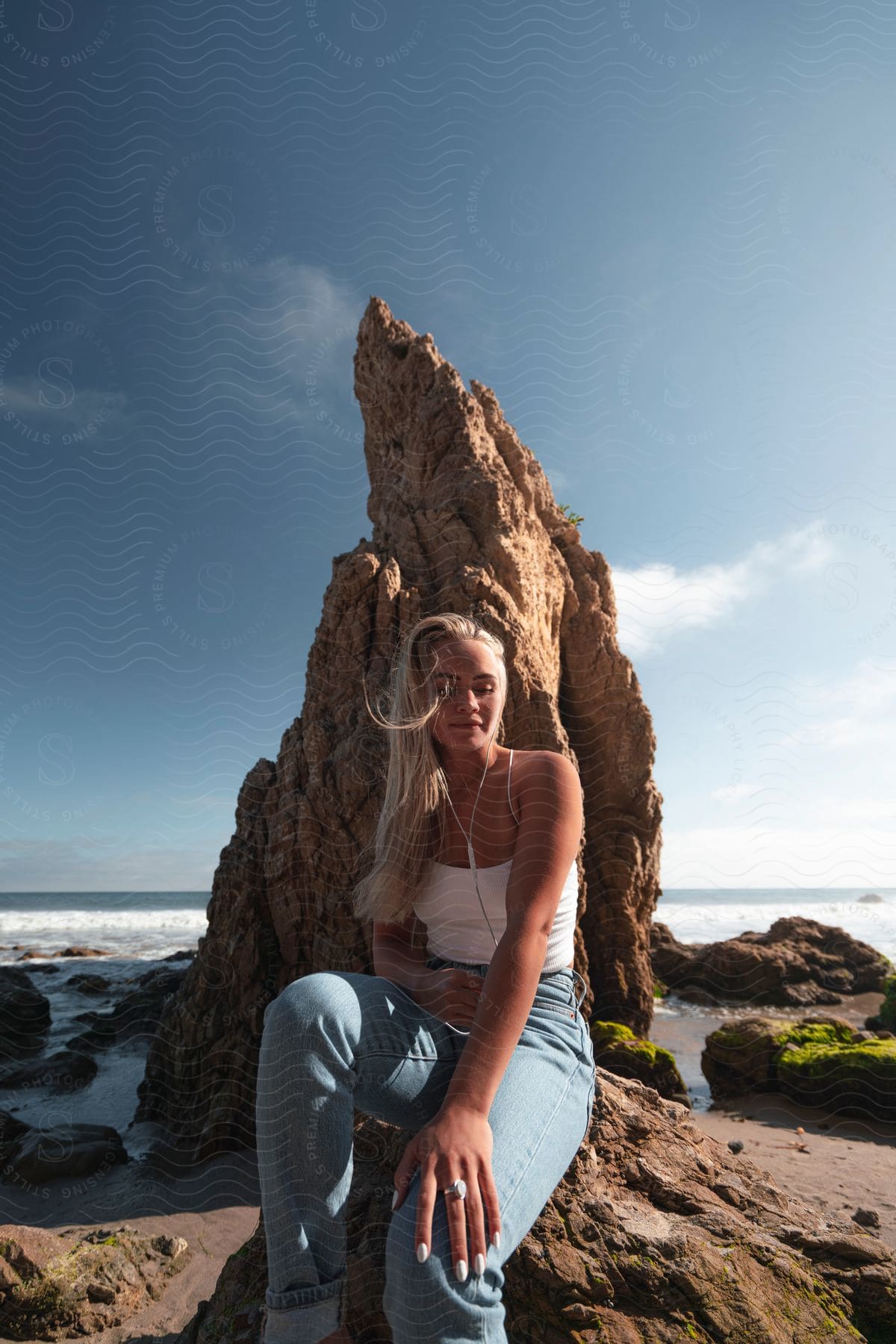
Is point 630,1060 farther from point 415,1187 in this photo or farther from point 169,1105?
point 415,1187

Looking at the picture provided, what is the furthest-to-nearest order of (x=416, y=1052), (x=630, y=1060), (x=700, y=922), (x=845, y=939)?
(x=700, y=922)
(x=845, y=939)
(x=630, y=1060)
(x=416, y=1052)

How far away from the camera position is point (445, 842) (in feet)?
6.20

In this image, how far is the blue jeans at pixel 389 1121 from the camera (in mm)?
1128

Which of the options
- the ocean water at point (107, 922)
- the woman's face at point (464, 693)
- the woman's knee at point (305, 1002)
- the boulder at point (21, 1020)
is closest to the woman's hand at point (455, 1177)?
the woman's knee at point (305, 1002)

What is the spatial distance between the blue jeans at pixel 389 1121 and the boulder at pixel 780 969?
13.7m

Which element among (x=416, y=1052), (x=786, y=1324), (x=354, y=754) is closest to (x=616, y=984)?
(x=354, y=754)

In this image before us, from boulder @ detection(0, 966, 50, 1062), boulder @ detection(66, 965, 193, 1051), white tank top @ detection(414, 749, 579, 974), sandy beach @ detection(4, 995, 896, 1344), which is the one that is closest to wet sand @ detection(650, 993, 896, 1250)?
sandy beach @ detection(4, 995, 896, 1344)

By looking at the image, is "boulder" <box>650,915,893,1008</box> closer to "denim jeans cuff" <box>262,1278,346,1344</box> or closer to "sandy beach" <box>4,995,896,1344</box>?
"sandy beach" <box>4,995,896,1344</box>

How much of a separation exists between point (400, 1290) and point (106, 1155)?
6.24 m

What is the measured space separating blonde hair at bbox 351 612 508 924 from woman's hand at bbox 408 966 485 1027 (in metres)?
0.27

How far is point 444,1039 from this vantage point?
154cm

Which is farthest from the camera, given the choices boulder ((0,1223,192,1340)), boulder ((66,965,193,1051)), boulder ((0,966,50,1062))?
boulder ((66,965,193,1051))

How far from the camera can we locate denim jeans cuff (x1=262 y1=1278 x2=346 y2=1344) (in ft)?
3.90

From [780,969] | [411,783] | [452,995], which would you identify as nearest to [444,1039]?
[452,995]
